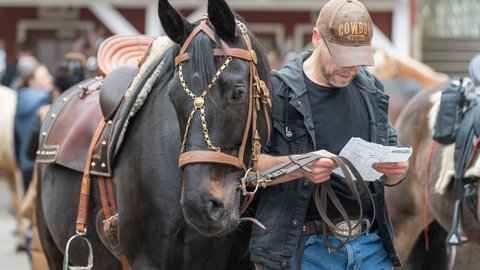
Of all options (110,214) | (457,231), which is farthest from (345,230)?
(457,231)

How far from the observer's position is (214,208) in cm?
373

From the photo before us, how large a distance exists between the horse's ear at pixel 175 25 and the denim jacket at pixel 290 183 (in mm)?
462

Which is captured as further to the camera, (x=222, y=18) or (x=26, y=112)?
(x=26, y=112)

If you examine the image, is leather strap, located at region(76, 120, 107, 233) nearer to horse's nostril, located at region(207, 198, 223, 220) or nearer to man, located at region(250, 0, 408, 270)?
man, located at region(250, 0, 408, 270)

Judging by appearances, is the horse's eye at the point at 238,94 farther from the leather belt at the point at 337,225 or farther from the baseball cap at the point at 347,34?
the leather belt at the point at 337,225

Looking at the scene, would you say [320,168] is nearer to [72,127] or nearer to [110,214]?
[110,214]

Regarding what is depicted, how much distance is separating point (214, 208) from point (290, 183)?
572 mm

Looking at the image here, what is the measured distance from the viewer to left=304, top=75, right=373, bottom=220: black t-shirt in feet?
13.8

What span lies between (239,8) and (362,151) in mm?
16810

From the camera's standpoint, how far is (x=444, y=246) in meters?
6.94

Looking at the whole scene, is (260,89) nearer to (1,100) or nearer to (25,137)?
(25,137)

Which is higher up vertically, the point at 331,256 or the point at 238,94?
the point at 238,94

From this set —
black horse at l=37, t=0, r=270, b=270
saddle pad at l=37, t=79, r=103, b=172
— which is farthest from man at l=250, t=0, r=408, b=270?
saddle pad at l=37, t=79, r=103, b=172

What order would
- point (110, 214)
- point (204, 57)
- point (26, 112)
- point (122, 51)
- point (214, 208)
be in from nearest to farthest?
1. point (214, 208)
2. point (204, 57)
3. point (110, 214)
4. point (122, 51)
5. point (26, 112)
